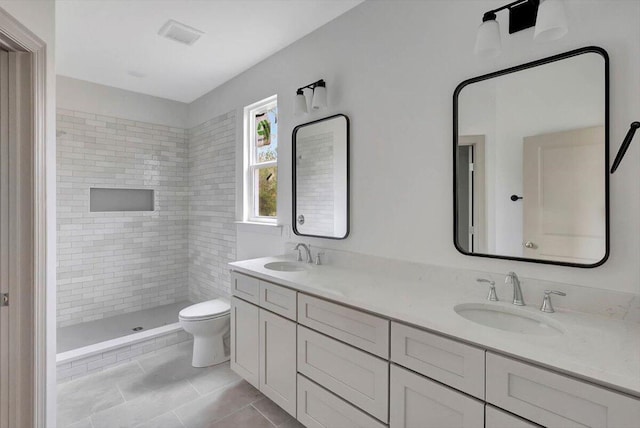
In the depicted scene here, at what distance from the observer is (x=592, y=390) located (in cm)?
91

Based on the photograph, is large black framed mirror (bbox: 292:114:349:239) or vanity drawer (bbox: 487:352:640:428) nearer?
vanity drawer (bbox: 487:352:640:428)

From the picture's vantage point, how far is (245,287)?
7.41 ft

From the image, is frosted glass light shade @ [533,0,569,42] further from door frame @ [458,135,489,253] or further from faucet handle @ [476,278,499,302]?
faucet handle @ [476,278,499,302]

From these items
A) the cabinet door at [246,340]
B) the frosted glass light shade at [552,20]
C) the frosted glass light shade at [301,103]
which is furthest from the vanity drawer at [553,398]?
the frosted glass light shade at [301,103]

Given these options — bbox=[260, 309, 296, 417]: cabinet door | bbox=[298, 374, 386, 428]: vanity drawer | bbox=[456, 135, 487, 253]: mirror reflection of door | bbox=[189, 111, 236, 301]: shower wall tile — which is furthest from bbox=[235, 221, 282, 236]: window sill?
bbox=[456, 135, 487, 253]: mirror reflection of door

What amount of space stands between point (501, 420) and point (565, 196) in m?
0.93

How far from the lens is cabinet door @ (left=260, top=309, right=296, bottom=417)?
187 centimetres

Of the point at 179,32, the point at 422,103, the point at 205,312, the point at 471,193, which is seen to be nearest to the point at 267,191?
the point at 205,312

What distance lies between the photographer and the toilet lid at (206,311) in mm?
2686

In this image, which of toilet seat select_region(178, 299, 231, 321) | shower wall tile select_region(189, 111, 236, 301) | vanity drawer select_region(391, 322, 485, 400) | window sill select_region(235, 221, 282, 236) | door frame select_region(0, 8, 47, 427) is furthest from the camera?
shower wall tile select_region(189, 111, 236, 301)

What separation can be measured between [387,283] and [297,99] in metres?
1.52

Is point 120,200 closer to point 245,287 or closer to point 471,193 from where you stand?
point 245,287

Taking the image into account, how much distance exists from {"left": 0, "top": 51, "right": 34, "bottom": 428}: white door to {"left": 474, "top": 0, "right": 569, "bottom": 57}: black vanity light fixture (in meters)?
2.10

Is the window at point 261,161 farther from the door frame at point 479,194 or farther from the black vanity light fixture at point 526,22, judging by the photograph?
the black vanity light fixture at point 526,22
